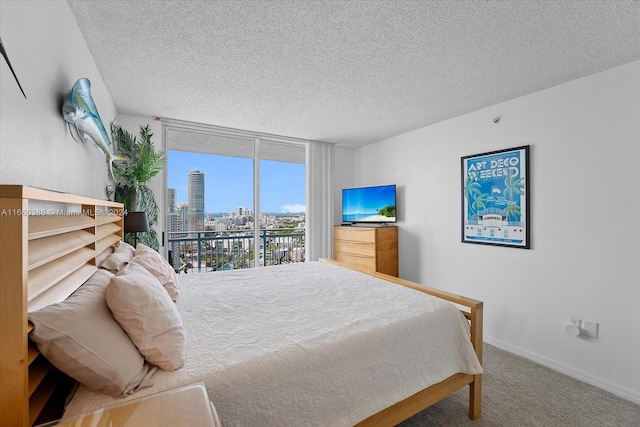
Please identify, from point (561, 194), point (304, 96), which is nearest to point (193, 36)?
point (304, 96)

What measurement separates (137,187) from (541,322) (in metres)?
4.19

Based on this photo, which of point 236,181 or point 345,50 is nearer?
point 345,50

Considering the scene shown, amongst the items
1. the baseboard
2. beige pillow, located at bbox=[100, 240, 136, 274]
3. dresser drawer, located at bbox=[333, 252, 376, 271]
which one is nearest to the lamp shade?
beige pillow, located at bbox=[100, 240, 136, 274]

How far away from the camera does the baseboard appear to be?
213 cm

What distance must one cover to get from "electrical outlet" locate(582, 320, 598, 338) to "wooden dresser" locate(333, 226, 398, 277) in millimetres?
2118

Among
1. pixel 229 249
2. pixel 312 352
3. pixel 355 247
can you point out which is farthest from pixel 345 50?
pixel 229 249

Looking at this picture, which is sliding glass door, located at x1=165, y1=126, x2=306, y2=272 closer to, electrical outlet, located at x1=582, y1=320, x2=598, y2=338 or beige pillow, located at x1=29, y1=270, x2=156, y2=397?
beige pillow, located at x1=29, y1=270, x2=156, y2=397

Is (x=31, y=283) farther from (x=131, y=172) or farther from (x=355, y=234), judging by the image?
(x=355, y=234)

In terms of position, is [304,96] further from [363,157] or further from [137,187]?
[363,157]

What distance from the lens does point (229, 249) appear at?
4.80m

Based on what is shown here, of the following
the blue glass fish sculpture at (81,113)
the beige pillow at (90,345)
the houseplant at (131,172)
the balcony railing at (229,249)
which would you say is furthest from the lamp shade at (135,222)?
the beige pillow at (90,345)

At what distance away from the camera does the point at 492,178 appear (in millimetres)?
3043

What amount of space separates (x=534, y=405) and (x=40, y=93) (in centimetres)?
346

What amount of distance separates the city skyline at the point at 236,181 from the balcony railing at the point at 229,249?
1.69 feet
